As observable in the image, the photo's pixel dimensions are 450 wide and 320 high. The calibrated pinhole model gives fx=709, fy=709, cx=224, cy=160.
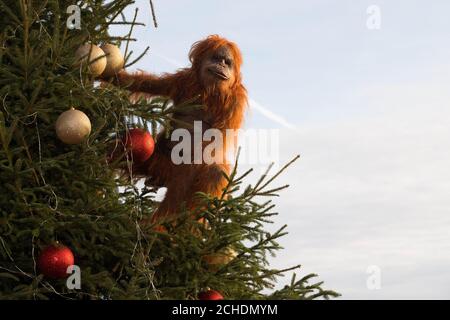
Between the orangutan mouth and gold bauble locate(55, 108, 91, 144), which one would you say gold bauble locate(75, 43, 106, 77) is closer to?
gold bauble locate(55, 108, 91, 144)

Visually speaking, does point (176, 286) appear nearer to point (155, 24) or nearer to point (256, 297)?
point (256, 297)

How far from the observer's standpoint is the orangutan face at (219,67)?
5.47 m

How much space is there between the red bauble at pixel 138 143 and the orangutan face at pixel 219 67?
0.96 meters

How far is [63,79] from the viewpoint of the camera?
174 inches

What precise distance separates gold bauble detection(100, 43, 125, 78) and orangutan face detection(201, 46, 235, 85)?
882 millimetres

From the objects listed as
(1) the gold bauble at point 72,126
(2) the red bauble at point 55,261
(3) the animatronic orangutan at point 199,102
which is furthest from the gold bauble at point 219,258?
(1) the gold bauble at point 72,126

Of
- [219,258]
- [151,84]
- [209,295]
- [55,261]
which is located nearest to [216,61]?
[151,84]

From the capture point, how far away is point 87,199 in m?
4.46

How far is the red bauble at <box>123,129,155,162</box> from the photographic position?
4.67m

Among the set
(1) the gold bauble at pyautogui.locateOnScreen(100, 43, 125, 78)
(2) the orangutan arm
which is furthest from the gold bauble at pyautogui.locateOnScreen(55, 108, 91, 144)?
(2) the orangutan arm

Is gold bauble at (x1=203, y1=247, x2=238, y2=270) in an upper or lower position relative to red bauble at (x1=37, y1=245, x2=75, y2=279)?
upper

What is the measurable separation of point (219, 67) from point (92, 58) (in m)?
1.27
